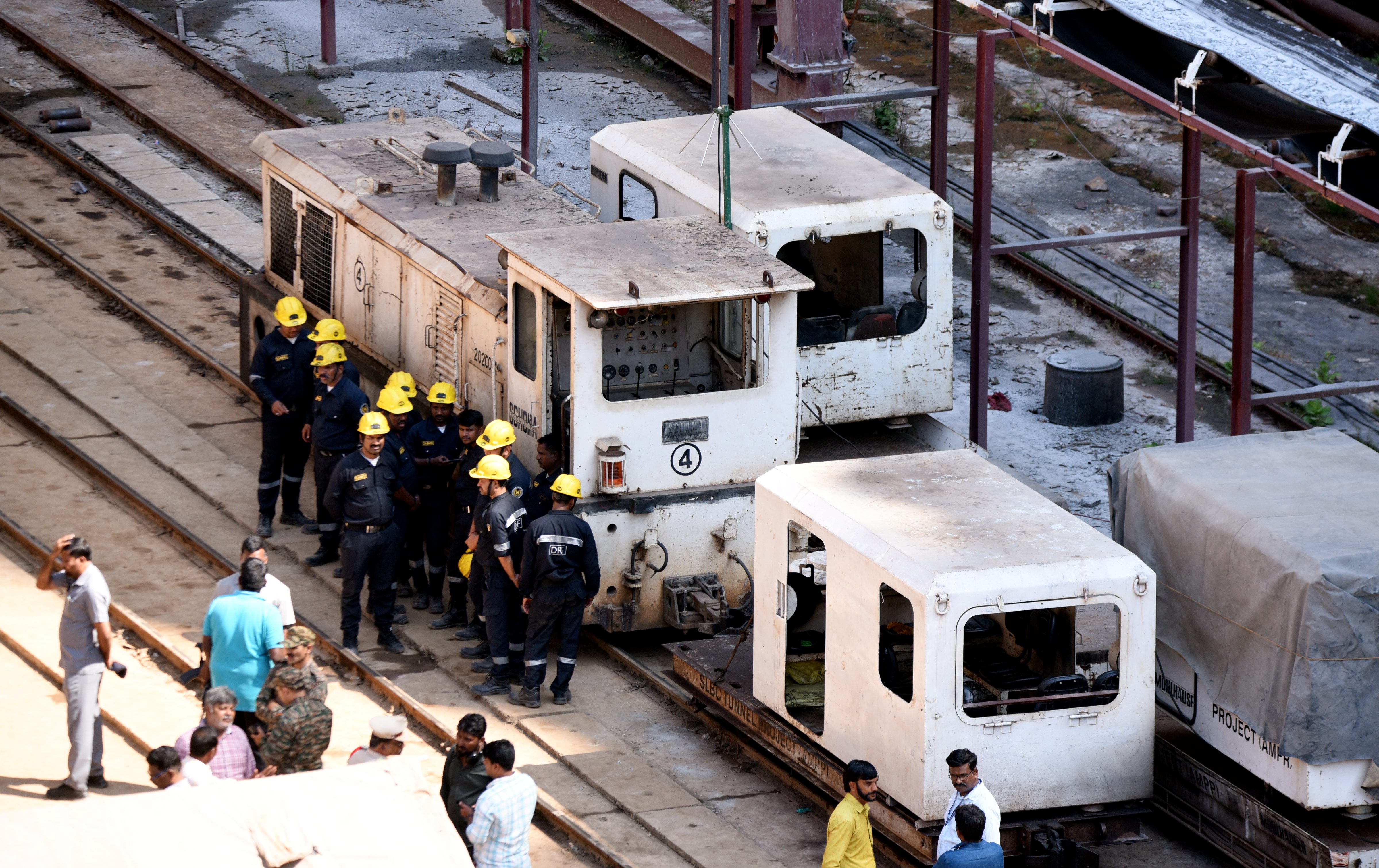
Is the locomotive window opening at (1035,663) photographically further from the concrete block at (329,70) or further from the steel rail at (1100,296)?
the concrete block at (329,70)

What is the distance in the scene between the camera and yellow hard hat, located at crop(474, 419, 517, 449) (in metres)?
12.3

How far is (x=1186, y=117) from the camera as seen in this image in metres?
12.7

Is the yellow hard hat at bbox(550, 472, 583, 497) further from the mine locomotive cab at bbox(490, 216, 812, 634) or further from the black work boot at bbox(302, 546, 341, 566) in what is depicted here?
the black work boot at bbox(302, 546, 341, 566)

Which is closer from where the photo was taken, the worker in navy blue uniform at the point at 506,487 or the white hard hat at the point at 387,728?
the white hard hat at the point at 387,728

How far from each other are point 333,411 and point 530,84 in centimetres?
606

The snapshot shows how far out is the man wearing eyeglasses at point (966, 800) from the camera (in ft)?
30.5

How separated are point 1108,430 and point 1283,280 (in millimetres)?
3806

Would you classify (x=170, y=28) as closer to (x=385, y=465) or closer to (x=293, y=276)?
(x=293, y=276)

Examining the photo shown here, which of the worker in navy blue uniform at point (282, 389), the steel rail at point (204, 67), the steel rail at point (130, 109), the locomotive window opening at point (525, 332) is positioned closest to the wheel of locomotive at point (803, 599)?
the locomotive window opening at point (525, 332)

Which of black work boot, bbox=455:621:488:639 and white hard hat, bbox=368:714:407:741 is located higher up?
white hard hat, bbox=368:714:407:741

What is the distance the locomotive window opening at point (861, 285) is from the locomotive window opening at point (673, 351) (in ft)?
3.22

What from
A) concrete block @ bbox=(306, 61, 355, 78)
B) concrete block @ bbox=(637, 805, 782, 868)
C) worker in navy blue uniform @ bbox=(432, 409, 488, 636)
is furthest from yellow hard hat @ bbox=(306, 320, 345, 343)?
concrete block @ bbox=(306, 61, 355, 78)

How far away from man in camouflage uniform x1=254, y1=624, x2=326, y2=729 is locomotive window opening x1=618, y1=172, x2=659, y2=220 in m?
5.88

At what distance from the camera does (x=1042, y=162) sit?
868 inches
